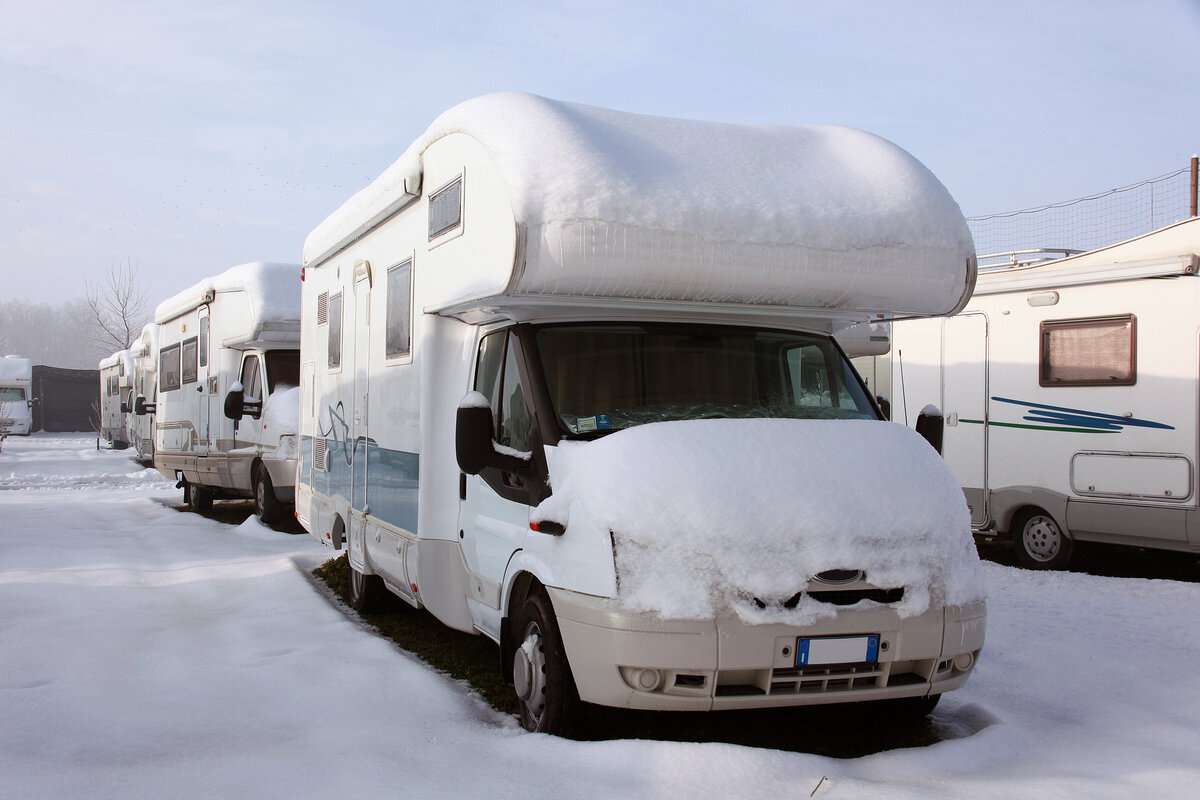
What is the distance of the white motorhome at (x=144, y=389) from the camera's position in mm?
24125

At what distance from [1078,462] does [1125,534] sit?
0.77 meters

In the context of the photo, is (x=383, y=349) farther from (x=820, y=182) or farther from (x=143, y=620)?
(x=820, y=182)

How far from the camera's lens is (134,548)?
10.2m

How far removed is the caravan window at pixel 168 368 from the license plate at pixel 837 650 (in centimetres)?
1488

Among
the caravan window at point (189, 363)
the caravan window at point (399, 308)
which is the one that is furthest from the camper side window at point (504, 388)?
the caravan window at point (189, 363)

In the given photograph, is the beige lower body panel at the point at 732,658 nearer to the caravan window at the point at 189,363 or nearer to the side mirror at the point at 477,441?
the side mirror at the point at 477,441

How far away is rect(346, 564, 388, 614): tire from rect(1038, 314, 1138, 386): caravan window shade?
21.4 ft

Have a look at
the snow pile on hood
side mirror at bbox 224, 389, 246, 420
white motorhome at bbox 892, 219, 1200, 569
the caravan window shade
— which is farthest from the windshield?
side mirror at bbox 224, 389, 246, 420

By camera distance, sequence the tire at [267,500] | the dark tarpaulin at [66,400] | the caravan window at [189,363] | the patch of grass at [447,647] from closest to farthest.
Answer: the patch of grass at [447,647]
the tire at [267,500]
the caravan window at [189,363]
the dark tarpaulin at [66,400]

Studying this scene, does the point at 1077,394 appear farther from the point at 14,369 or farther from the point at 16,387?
the point at 16,387

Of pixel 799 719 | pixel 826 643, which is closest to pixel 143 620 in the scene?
pixel 799 719

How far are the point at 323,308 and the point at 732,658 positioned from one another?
5.71 metres

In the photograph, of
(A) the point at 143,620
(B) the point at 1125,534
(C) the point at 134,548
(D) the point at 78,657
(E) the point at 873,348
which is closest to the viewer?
(D) the point at 78,657

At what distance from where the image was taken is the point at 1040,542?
1005 centimetres
